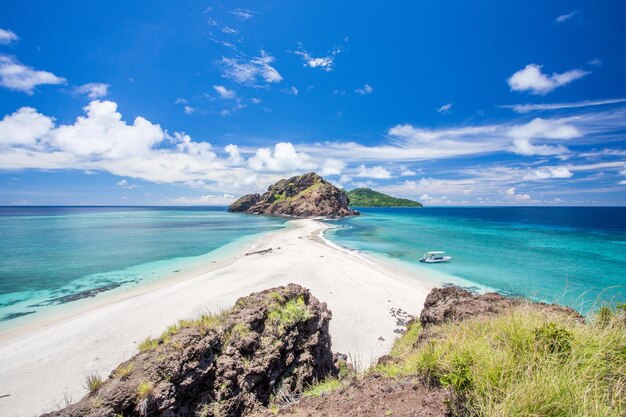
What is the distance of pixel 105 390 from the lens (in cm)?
536

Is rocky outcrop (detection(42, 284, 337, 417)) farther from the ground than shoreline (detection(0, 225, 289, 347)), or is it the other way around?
rocky outcrop (detection(42, 284, 337, 417))

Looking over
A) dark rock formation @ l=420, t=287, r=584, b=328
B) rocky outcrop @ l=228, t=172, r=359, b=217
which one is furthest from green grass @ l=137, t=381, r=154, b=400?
rocky outcrop @ l=228, t=172, r=359, b=217

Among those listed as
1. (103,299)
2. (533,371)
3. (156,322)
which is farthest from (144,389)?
(103,299)

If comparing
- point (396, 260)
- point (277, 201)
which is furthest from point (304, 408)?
point (277, 201)

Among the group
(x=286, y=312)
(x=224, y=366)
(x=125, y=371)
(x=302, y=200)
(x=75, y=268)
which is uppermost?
(x=302, y=200)

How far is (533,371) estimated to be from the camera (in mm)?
4484

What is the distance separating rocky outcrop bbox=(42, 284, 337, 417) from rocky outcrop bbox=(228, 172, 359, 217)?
445ft

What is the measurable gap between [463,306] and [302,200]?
482 feet

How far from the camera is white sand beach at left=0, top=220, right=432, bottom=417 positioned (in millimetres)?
11570

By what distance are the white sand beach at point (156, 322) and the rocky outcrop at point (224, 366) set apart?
3.33 meters

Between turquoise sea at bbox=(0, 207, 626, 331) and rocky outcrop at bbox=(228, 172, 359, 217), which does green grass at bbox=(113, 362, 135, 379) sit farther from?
rocky outcrop at bbox=(228, 172, 359, 217)

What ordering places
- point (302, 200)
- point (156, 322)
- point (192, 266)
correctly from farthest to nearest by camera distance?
point (302, 200)
point (192, 266)
point (156, 322)

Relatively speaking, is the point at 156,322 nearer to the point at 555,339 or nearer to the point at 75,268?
the point at 555,339

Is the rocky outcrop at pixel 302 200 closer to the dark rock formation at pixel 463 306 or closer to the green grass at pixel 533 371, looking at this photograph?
the dark rock formation at pixel 463 306
